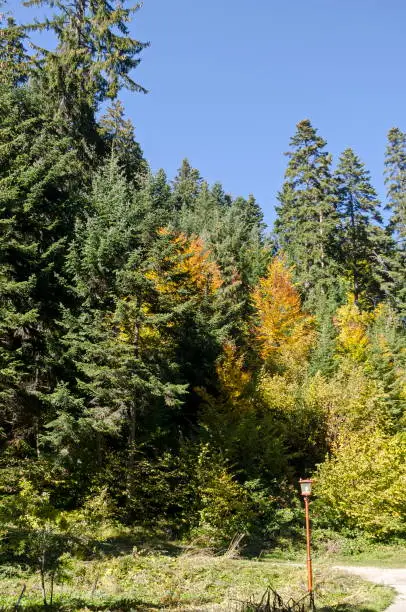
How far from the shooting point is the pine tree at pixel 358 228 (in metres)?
45.5

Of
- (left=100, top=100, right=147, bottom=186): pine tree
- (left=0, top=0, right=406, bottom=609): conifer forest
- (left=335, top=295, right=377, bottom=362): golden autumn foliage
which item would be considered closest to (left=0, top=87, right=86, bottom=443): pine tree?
(left=0, top=0, right=406, bottom=609): conifer forest

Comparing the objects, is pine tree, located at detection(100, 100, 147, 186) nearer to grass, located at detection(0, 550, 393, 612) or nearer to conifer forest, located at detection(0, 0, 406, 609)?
conifer forest, located at detection(0, 0, 406, 609)

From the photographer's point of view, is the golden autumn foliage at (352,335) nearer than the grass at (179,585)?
No

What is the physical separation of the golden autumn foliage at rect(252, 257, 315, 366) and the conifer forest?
3.54ft

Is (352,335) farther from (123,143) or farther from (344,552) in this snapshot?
(123,143)

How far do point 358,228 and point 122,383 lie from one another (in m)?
36.6

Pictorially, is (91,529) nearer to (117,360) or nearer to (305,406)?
(117,360)

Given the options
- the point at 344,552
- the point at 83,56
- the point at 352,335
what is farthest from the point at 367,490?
the point at 83,56

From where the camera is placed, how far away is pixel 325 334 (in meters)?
29.9

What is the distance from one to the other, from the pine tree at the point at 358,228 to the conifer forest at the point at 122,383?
1899 cm

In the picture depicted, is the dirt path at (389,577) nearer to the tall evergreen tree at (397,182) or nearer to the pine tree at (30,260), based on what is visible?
the pine tree at (30,260)

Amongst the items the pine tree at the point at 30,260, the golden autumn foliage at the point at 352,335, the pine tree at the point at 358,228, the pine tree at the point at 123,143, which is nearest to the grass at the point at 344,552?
the pine tree at the point at 30,260

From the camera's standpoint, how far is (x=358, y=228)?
4628 centimetres

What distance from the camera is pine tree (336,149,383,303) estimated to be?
149 feet
